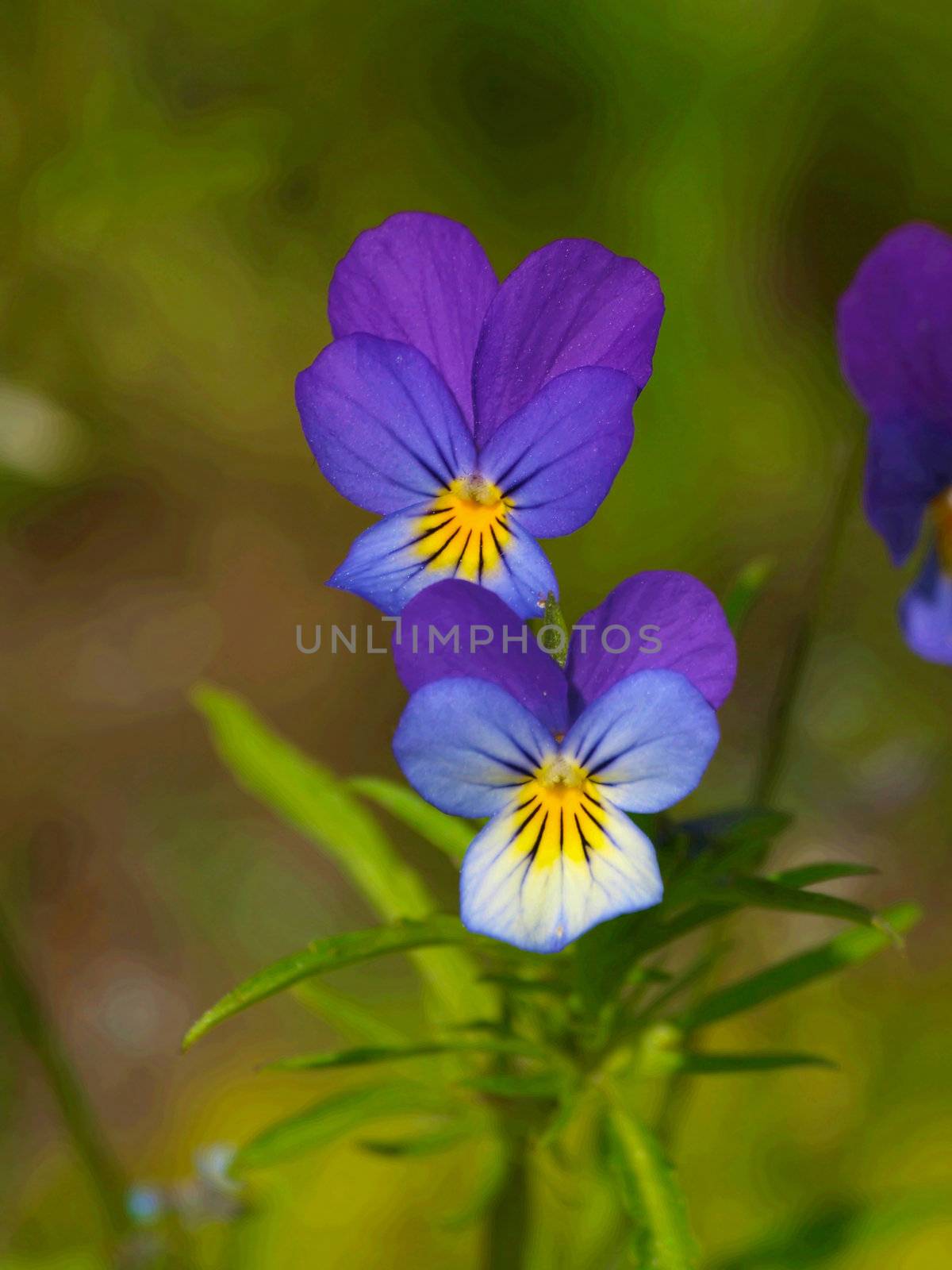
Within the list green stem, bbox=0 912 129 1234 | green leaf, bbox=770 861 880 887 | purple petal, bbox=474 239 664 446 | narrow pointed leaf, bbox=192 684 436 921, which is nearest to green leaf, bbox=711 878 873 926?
green leaf, bbox=770 861 880 887

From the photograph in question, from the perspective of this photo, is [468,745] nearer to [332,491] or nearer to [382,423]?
[382,423]

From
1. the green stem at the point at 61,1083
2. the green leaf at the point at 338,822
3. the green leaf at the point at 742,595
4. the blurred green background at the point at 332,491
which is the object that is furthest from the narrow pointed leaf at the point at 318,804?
the blurred green background at the point at 332,491

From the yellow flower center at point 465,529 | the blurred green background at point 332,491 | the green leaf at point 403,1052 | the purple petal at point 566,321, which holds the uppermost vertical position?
the blurred green background at point 332,491

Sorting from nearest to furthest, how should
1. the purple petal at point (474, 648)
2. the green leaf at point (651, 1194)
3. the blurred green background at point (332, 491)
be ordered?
the purple petal at point (474, 648)
the green leaf at point (651, 1194)
the blurred green background at point (332, 491)

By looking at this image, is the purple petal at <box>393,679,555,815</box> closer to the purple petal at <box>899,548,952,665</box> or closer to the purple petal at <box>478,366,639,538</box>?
the purple petal at <box>478,366,639,538</box>

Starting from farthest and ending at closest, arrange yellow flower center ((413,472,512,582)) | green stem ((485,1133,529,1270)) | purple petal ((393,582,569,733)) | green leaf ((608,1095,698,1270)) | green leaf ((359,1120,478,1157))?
1. green stem ((485,1133,529,1270))
2. green leaf ((359,1120,478,1157))
3. green leaf ((608,1095,698,1270))
4. yellow flower center ((413,472,512,582))
5. purple petal ((393,582,569,733))

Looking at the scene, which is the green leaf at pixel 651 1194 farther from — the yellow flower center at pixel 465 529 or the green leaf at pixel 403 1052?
the yellow flower center at pixel 465 529
